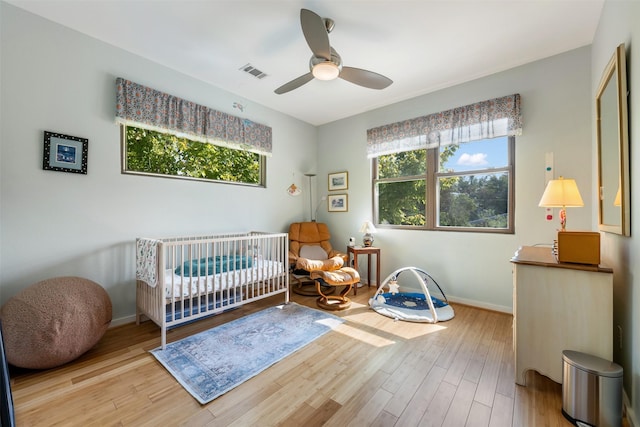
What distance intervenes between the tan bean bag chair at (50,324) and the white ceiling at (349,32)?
2.15 m

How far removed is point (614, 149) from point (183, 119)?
3649 mm

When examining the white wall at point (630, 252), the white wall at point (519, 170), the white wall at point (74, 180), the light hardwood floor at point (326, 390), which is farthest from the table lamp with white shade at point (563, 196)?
the white wall at point (74, 180)

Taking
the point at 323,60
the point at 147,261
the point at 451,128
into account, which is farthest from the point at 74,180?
the point at 451,128

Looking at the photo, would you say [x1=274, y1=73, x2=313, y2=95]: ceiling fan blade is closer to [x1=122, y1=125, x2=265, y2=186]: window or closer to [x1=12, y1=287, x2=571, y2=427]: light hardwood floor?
[x1=122, y1=125, x2=265, y2=186]: window

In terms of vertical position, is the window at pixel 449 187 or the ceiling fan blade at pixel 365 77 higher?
the ceiling fan blade at pixel 365 77

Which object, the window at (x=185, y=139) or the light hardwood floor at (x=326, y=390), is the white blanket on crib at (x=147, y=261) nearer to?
the light hardwood floor at (x=326, y=390)

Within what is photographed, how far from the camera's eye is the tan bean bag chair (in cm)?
167

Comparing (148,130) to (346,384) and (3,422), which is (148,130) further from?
(346,384)

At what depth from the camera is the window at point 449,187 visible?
2.88 meters

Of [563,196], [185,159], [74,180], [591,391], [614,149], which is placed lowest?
[591,391]

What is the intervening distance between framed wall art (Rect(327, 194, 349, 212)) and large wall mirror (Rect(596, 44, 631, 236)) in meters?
2.81

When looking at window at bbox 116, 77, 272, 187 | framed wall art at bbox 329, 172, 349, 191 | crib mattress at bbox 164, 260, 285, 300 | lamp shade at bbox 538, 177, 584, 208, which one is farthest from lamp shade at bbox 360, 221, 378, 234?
lamp shade at bbox 538, 177, 584, 208

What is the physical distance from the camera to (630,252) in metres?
1.33

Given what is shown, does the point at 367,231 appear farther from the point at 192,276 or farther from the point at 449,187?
the point at 192,276
